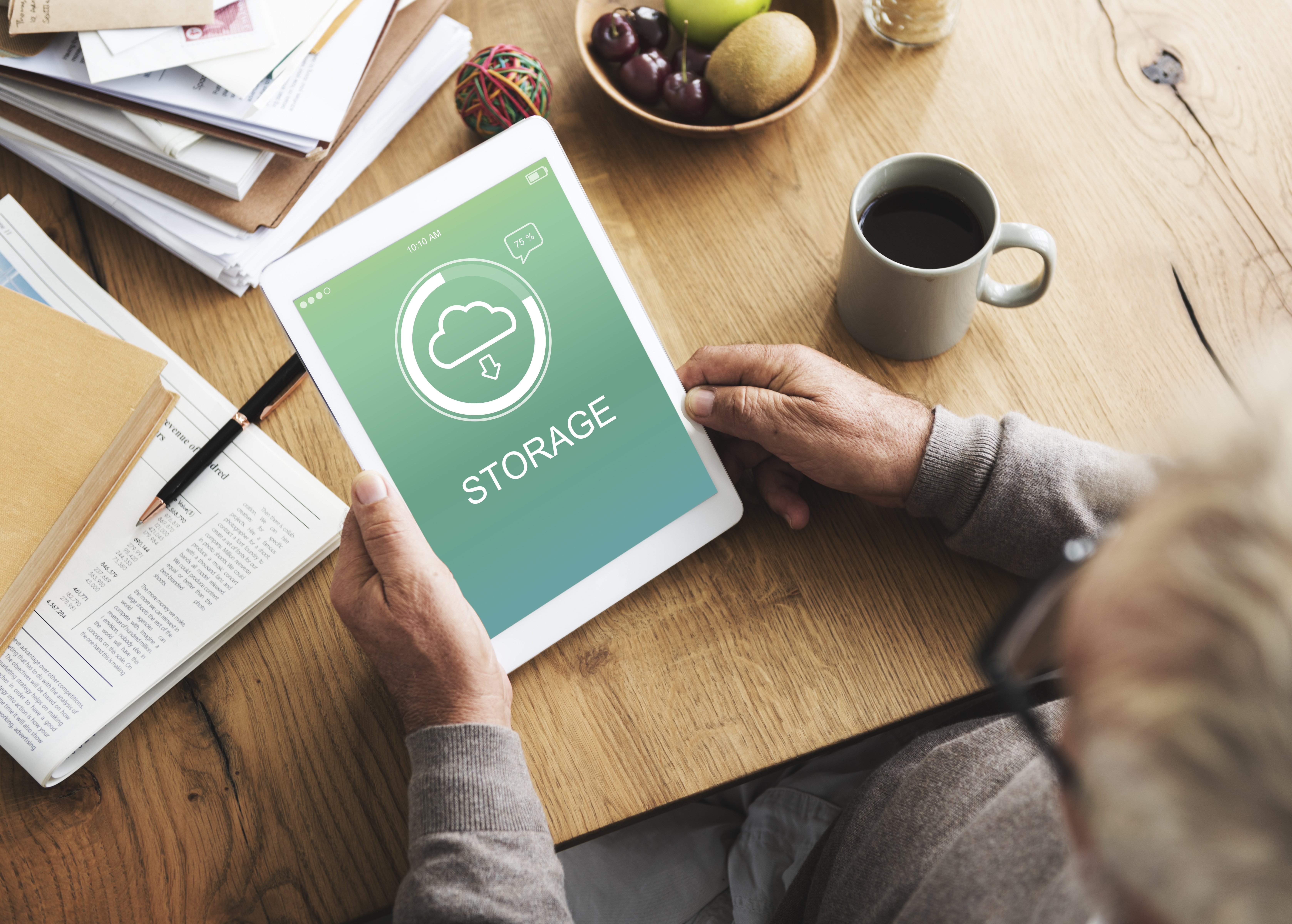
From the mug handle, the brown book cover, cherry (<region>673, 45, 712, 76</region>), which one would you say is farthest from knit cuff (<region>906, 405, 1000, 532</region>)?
the brown book cover

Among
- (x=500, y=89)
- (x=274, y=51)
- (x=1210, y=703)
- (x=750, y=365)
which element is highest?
(x=274, y=51)

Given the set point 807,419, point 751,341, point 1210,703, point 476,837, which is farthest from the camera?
point 751,341

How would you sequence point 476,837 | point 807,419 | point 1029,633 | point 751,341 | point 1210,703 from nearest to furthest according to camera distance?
point 1210,703 → point 1029,633 → point 476,837 → point 807,419 → point 751,341

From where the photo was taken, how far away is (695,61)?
32.5 inches

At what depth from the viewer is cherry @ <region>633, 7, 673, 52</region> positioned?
82 centimetres

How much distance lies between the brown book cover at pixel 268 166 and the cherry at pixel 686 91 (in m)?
0.27

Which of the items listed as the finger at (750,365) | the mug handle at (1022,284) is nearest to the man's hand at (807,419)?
the finger at (750,365)

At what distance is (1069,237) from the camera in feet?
2.61

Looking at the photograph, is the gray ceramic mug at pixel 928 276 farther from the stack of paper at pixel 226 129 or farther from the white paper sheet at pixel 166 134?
the white paper sheet at pixel 166 134

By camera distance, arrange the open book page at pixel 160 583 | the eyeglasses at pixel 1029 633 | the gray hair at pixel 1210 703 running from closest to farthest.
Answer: the gray hair at pixel 1210 703 → the eyeglasses at pixel 1029 633 → the open book page at pixel 160 583

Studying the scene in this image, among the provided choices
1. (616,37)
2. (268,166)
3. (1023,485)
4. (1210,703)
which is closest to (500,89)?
(616,37)

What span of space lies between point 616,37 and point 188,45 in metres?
0.40

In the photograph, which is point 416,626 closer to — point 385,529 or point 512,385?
point 385,529

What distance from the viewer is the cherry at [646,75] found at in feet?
2.64
